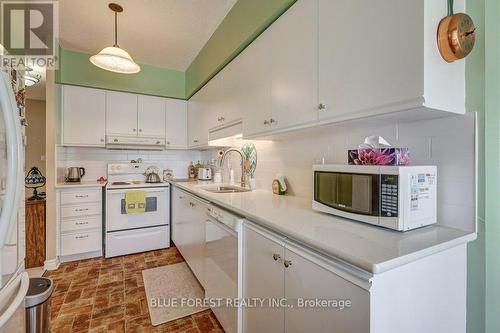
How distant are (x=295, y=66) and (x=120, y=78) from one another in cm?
275

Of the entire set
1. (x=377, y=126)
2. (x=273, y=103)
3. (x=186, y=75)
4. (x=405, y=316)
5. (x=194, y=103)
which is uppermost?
(x=186, y=75)

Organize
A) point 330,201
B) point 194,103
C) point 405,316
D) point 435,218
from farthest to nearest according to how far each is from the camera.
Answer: point 194,103 → point 330,201 → point 435,218 → point 405,316

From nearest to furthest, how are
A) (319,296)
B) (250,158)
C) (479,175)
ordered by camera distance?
(319,296)
(479,175)
(250,158)

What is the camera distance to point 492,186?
2.96ft

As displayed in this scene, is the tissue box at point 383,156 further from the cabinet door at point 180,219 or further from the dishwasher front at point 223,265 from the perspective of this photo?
the cabinet door at point 180,219

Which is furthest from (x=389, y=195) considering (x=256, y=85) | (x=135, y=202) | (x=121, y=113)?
(x=121, y=113)

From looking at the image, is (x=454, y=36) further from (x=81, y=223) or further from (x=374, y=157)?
(x=81, y=223)

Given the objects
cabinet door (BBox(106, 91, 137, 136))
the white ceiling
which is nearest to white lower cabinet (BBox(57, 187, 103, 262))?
cabinet door (BBox(106, 91, 137, 136))

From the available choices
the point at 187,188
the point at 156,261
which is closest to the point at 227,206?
the point at 187,188

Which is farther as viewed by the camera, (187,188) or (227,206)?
(187,188)

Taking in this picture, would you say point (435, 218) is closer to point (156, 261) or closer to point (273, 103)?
point (273, 103)

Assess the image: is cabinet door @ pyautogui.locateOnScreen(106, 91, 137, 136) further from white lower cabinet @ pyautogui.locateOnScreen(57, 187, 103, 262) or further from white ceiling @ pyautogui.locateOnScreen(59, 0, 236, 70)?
white lower cabinet @ pyautogui.locateOnScreen(57, 187, 103, 262)

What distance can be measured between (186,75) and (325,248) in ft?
11.2

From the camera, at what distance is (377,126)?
4.02 feet
